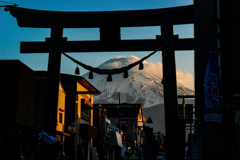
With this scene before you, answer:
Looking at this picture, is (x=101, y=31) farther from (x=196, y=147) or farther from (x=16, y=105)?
(x=16, y=105)

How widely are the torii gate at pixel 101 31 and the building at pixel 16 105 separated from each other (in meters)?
7.02

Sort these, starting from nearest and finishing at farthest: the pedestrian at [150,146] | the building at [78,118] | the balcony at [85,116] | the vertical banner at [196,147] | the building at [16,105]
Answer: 1. the pedestrian at [150,146]
2. the vertical banner at [196,147]
3. the building at [16,105]
4. the building at [78,118]
5. the balcony at [85,116]

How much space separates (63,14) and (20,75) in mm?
11157

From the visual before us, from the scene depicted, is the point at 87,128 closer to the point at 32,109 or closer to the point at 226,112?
the point at 32,109

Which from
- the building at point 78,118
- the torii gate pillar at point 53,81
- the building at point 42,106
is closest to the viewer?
the torii gate pillar at point 53,81

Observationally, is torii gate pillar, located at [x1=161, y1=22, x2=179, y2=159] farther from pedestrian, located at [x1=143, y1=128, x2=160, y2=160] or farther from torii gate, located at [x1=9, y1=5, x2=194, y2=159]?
pedestrian, located at [x1=143, y1=128, x2=160, y2=160]

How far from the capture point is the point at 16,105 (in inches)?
994

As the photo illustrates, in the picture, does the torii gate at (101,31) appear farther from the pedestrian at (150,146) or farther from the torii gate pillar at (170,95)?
the pedestrian at (150,146)

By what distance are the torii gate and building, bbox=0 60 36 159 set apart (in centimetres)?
702

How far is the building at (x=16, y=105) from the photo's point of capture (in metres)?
23.2

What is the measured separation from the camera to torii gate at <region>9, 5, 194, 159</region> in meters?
16.3

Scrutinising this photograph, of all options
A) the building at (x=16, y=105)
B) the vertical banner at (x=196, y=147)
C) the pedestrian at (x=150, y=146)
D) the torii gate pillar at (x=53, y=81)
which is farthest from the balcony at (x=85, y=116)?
the pedestrian at (x=150, y=146)

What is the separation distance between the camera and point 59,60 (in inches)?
662

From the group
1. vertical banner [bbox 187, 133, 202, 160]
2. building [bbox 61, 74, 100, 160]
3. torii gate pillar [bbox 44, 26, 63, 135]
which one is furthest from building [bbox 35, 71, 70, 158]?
vertical banner [bbox 187, 133, 202, 160]
